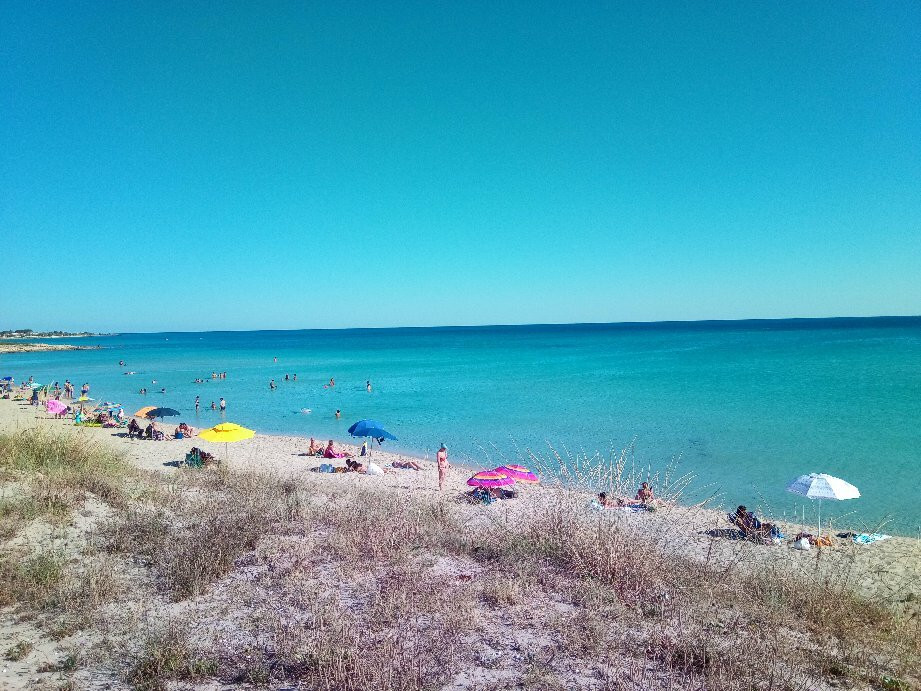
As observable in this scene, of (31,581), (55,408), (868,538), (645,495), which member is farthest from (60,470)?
(55,408)

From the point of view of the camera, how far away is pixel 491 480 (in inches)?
528

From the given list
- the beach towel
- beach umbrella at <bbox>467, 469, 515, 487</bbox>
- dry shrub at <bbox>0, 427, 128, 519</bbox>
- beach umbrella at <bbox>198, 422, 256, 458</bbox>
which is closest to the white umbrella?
the beach towel

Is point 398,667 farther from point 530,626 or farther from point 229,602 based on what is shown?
point 229,602

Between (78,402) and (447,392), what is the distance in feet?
81.5

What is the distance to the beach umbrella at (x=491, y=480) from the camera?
13312 millimetres

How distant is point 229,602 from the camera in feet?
18.2

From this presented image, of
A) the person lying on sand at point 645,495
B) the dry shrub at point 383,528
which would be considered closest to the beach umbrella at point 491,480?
the person lying on sand at point 645,495

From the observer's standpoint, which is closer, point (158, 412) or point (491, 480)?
point (491, 480)

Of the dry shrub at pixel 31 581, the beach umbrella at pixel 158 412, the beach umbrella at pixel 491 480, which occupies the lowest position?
the beach umbrella at pixel 491 480

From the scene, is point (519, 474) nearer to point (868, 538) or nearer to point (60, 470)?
point (868, 538)

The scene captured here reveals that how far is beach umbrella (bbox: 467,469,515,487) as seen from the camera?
13312 mm

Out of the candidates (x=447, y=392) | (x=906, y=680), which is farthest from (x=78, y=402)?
(x=906, y=680)

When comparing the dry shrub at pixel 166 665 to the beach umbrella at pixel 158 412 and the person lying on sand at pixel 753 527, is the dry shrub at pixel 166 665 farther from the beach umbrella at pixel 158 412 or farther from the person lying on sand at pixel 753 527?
the beach umbrella at pixel 158 412

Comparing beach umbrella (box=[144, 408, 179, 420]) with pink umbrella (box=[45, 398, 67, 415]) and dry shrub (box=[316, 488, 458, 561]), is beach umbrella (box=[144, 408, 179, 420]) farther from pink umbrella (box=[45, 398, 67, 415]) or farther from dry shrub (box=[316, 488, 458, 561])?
dry shrub (box=[316, 488, 458, 561])
